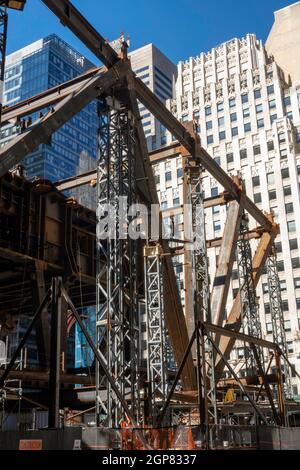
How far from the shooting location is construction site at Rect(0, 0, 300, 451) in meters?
17.0

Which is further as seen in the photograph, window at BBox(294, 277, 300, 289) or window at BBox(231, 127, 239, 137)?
window at BBox(231, 127, 239, 137)

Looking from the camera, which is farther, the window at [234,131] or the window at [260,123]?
the window at [234,131]

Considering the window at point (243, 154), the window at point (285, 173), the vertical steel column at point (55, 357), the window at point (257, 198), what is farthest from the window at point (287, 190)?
the vertical steel column at point (55, 357)

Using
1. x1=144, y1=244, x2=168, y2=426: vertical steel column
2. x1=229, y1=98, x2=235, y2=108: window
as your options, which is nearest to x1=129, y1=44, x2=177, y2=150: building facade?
x1=229, y1=98, x2=235, y2=108: window

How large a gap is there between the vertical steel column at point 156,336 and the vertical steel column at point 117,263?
8.25ft

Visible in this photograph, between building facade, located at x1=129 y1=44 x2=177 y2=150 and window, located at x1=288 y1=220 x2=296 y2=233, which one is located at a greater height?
building facade, located at x1=129 y1=44 x2=177 y2=150

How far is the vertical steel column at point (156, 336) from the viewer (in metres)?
24.4

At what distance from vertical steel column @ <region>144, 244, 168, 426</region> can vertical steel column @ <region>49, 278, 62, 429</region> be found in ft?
30.9

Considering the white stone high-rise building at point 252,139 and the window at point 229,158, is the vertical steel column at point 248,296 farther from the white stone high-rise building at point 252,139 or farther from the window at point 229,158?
the window at point 229,158

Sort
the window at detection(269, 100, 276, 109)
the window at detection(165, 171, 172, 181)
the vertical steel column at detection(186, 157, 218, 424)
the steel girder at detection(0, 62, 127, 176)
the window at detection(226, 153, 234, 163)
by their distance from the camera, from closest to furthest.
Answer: the steel girder at detection(0, 62, 127, 176) → the vertical steel column at detection(186, 157, 218, 424) → the window at detection(226, 153, 234, 163) → the window at detection(269, 100, 276, 109) → the window at detection(165, 171, 172, 181)

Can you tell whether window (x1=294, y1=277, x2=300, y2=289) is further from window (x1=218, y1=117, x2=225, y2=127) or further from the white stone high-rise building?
window (x1=218, y1=117, x2=225, y2=127)

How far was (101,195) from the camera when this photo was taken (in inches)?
888

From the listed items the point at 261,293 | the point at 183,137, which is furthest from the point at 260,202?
the point at 183,137

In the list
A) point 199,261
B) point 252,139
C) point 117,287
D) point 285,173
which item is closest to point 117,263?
point 117,287
